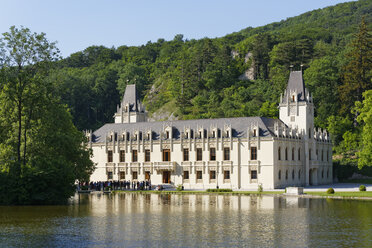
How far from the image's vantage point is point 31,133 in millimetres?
57531

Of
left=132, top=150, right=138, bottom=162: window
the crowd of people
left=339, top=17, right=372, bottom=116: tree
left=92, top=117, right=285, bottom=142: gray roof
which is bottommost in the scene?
the crowd of people

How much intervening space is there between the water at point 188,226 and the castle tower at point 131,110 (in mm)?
57671

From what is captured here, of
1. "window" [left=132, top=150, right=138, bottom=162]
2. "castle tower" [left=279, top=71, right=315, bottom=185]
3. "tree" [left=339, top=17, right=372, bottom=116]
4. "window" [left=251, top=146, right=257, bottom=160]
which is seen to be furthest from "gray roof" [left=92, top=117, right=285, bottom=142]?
"tree" [left=339, top=17, right=372, bottom=116]

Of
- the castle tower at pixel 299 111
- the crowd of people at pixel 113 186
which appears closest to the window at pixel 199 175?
the crowd of people at pixel 113 186

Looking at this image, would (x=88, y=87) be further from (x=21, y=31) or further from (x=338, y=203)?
(x=338, y=203)

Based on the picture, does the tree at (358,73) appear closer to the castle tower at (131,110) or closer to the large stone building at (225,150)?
the large stone building at (225,150)

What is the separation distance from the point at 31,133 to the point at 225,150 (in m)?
38.8

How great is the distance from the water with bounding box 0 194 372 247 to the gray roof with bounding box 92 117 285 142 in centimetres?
3727

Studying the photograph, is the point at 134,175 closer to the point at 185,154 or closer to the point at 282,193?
the point at 185,154

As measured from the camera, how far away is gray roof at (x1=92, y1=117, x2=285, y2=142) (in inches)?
3494

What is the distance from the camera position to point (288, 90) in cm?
9544

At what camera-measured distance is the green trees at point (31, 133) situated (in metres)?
53.9

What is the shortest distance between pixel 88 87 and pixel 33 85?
110062 mm

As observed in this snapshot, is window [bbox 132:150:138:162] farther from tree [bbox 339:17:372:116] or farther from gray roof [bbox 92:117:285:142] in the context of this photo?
tree [bbox 339:17:372:116]
